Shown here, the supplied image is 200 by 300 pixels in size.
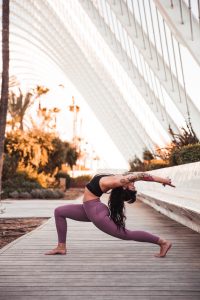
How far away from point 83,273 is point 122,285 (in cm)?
61

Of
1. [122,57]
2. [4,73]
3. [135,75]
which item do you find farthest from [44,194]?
[4,73]

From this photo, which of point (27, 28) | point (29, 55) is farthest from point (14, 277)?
point (29, 55)

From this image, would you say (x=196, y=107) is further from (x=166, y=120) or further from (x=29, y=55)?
(x=29, y=55)

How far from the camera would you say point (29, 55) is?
69.6 metres

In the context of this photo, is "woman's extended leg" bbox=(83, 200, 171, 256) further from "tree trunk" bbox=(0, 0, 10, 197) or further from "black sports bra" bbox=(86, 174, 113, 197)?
"tree trunk" bbox=(0, 0, 10, 197)

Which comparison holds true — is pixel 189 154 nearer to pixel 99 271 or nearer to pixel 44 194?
pixel 99 271

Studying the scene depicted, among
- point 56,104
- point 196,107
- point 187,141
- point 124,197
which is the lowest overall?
point 124,197

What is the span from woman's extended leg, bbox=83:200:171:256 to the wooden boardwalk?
256 mm

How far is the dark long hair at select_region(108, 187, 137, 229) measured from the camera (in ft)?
17.3

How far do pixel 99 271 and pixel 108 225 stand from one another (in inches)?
28.4

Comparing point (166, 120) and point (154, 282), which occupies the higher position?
point (166, 120)

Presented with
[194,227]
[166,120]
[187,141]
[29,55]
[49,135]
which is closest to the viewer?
[194,227]

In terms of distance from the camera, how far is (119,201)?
538 cm

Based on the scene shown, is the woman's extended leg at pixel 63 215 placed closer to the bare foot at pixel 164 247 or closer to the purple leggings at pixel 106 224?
the purple leggings at pixel 106 224
